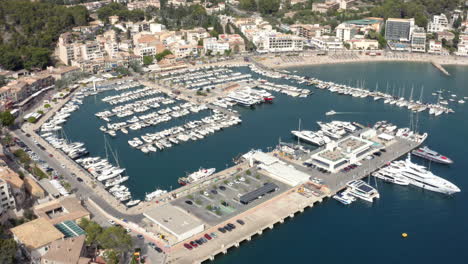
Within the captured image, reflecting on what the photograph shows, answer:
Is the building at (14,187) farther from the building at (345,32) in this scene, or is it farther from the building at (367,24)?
the building at (367,24)

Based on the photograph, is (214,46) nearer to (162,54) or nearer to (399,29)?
(162,54)

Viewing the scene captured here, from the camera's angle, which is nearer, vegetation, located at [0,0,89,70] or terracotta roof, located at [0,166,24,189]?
terracotta roof, located at [0,166,24,189]

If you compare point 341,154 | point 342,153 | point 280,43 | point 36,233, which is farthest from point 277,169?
point 280,43

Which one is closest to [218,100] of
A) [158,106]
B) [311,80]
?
[158,106]

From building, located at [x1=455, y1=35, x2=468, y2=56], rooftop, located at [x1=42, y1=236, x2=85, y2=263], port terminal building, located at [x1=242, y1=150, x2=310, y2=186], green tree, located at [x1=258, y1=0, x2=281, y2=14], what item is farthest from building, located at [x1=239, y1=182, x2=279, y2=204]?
green tree, located at [x1=258, y1=0, x2=281, y2=14]

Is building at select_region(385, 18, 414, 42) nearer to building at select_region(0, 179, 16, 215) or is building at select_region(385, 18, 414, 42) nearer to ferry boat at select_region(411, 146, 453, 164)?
ferry boat at select_region(411, 146, 453, 164)

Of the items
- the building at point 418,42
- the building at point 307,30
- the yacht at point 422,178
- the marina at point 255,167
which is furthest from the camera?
the building at point 307,30

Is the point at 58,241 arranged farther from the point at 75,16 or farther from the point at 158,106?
the point at 75,16

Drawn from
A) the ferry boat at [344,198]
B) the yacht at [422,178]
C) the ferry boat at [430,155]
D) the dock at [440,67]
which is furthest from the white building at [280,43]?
the ferry boat at [344,198]
